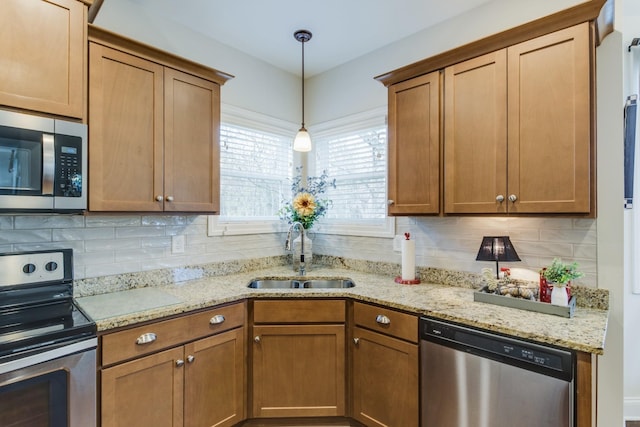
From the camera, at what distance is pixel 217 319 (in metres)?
1.96

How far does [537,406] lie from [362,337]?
927 mm

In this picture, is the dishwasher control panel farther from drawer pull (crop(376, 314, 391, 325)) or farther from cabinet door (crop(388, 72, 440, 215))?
cabinet door (crop(388, 72, 440, 215))

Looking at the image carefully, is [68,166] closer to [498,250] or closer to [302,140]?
[302,140]

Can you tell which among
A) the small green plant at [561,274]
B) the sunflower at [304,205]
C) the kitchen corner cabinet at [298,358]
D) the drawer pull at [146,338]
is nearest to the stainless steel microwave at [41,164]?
the drawer pull at [146,338]

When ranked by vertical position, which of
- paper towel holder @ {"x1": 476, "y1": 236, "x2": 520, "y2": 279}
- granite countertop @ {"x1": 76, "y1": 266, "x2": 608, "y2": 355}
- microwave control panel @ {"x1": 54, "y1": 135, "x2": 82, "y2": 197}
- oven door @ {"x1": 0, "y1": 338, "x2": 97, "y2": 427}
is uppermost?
microwave control panel @ {"x1": 54, "y1": 135, "x2": 82, "y2": 197}

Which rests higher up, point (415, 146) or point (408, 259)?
point (415, 146)

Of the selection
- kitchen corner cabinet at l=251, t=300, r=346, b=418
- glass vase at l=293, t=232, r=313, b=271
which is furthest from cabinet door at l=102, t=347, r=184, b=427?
→ glass vase at l=293, t=232, r=313, b=271

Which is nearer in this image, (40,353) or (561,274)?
(40,353)

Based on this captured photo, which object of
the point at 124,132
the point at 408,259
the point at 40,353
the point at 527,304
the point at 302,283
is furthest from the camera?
the point at 302,283

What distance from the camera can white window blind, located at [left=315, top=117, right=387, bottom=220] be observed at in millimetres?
2805

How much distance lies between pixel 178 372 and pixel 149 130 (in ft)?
4.41

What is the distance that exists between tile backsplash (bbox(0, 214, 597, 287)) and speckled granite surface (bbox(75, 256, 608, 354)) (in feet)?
0.26

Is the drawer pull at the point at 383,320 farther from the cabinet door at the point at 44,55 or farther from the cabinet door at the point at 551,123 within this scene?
the cabinet door at the point at 44,55

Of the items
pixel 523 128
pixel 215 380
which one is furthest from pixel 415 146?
pixel 215 380
